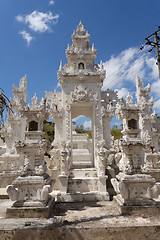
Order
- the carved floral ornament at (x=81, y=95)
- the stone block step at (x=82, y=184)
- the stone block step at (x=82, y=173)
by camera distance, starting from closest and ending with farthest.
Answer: the stone block step at (x=82, y=184) → the stone block step at (x=82, y=173) → the carved floral ornament at (x=81, y=95)

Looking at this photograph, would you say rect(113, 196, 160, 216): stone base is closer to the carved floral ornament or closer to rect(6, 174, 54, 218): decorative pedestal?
rect(6, 174, 54, 218): decorative pedestal

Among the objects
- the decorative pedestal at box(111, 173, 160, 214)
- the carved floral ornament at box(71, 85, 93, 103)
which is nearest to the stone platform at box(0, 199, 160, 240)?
the decorative pedestal at box(111, 173, 160, 214)

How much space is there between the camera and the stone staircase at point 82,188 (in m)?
7.43

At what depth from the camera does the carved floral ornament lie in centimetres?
1106

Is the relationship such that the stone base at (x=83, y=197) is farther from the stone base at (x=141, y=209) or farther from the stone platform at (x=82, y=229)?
the stone platform at (x=82, y=229)

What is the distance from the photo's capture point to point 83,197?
747 cm

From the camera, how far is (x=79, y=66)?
492 inches

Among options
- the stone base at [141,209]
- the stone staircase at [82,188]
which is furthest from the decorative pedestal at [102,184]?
the stone base at [141,209]

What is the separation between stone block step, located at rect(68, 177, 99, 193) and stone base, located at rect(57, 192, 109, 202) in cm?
52

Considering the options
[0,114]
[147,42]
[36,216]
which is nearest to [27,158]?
[36,216]

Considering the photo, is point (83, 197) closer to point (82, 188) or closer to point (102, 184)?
point (82, 188)

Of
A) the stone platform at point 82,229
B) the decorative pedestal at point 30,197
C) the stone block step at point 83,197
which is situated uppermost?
the decorative pedestal at point 30,197

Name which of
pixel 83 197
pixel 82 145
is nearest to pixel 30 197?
pixel 83 197

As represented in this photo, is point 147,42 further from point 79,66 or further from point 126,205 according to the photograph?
point 126,205
